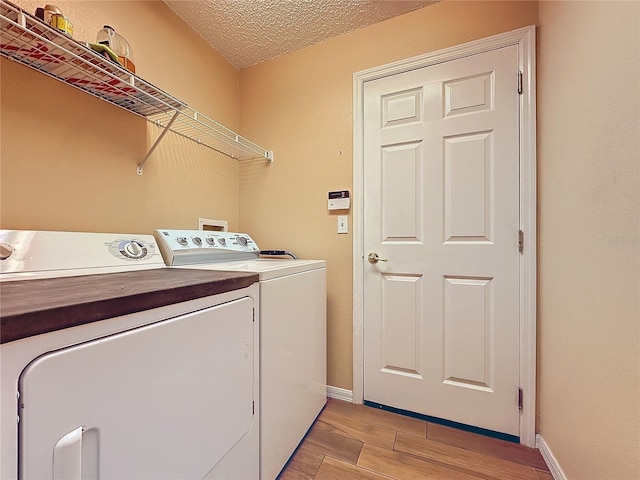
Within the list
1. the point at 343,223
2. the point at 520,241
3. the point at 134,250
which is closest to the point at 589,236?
the point at 520,241

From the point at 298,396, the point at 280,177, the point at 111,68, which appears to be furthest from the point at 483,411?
the point at 111,68

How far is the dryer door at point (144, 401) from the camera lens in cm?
45

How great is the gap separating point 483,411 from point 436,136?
1.53m

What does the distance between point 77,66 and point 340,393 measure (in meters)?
2.12

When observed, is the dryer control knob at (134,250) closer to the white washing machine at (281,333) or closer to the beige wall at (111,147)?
the white washing machine at (281,333)

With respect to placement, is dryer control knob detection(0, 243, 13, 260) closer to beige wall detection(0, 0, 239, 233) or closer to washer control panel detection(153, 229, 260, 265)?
beige wall detection(0, 0, 239, 233)

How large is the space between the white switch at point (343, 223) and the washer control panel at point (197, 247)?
62 centimetres

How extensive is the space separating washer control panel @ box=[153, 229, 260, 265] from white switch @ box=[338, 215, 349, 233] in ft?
2.03

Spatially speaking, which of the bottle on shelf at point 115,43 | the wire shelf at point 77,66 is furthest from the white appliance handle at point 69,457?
the bottle on shelf at point 115,43

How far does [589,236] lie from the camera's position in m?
0.96

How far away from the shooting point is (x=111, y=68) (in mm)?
1057

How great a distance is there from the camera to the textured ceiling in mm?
1565

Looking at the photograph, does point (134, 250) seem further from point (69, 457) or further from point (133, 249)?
point (69, 457)

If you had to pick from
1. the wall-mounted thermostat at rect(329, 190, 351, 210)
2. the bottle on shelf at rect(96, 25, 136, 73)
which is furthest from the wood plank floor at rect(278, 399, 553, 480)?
the bottle on shelf at rect(96, 25, 136, 73)
